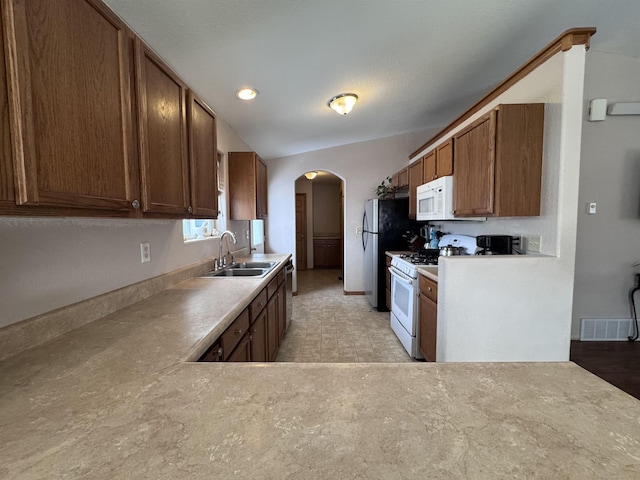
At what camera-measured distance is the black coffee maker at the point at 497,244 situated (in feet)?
6.88

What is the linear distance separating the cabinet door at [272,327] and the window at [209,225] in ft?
2.87

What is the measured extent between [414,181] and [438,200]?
3.06 ft

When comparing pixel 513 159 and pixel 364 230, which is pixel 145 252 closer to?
pixel 513 159

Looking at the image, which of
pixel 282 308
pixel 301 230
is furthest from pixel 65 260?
pixel 301 230

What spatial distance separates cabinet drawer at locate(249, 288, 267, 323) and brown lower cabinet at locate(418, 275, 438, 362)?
133 centimetres

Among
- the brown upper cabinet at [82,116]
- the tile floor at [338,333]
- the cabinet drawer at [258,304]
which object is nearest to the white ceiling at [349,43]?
the brown upper cabinet at [82,116]

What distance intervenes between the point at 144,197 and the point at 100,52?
0.51 meters

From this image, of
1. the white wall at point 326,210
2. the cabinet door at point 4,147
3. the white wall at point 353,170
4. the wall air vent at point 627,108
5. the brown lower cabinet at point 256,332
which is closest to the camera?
the cabinet door at point 4,147

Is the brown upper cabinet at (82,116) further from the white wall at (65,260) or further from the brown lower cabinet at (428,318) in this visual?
the brown lower cabinet at (428,318)

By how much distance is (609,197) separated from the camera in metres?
2.72

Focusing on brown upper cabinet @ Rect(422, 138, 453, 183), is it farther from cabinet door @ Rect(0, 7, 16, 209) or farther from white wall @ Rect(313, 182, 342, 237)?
white wall @ Rect(313, 182, 342, 237)

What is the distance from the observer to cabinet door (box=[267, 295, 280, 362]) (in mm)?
2164

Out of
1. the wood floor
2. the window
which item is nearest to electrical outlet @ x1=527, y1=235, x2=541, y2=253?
the wood floor

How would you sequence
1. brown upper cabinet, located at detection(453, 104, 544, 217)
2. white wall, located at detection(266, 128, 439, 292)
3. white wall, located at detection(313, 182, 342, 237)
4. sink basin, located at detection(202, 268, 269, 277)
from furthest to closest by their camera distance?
1. white wall, located at detection(313, 182, 342, 237)
2. white wall, located at detection(266, 128, 439, 292)
3. sink basin, located at detection(202, 268, 269, 277)
4. brown upper cabinet, located at detection(453, 104, 544, 217)
